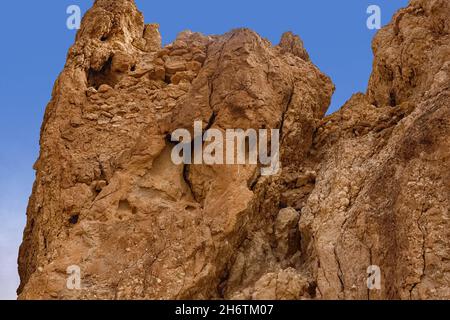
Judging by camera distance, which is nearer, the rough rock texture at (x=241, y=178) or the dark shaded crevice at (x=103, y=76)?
the rough rock texture at (x=241, y=178)

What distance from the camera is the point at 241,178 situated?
17484 mm

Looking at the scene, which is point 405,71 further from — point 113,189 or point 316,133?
point 113,189

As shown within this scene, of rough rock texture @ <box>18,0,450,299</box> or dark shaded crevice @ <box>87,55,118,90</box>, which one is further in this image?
dark shaded crevice @ <box>87,55,118,90</box>

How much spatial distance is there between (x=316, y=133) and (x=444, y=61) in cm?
463

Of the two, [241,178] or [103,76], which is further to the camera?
[103,76]

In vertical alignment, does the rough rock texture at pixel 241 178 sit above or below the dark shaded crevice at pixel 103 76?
below

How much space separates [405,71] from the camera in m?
21.3

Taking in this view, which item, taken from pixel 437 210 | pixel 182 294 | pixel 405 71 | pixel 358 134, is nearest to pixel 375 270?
pixel 437 210

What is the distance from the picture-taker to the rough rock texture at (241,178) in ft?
49.8

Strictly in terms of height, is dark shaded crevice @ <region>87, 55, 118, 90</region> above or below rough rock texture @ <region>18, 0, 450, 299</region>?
above

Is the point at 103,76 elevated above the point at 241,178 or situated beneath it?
elevated above

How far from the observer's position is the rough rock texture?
15172mm
